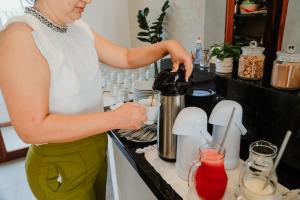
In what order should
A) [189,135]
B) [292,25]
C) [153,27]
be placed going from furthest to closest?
[153,27]
[292,25]
[189,135]

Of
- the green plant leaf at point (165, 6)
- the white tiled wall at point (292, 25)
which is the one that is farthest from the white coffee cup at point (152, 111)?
the green plant leaf at point (165, 6)

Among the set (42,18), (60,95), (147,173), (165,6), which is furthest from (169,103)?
(165,6)

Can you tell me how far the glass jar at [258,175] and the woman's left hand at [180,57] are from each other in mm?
334

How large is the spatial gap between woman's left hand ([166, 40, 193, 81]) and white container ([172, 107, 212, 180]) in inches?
6.4

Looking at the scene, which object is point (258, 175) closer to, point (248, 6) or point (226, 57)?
point (226, 57)

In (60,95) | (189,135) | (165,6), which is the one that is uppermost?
(165,6)

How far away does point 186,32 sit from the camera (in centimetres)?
192

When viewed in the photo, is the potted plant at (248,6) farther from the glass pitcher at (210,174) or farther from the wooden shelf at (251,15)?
the glass pitcher at (210,174)

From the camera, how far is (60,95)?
0.76 meters

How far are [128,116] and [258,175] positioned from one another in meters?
0.41

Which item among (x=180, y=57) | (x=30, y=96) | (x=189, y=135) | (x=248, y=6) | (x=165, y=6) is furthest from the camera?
(x=165, y=6)

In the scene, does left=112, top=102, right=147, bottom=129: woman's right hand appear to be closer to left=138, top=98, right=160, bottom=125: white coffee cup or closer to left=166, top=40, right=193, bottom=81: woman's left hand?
left=138, top=98, right=160, bottom=125: white coffee cup

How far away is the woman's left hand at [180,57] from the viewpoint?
2.80 feet

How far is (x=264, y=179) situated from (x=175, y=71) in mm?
431
